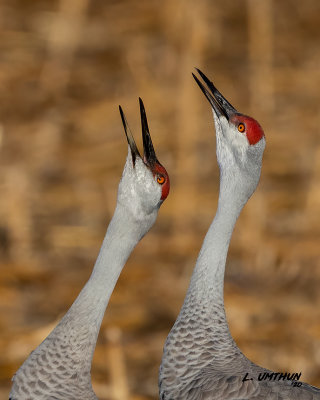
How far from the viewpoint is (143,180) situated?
498cm

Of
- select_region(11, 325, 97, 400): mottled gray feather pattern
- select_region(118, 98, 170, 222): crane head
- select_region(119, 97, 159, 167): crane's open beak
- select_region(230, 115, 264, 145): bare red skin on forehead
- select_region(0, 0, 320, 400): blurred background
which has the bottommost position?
select_region(11, 325, 97, 400): mottled gray feather pattern

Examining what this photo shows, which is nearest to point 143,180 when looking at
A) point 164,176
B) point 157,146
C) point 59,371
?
point 164,176

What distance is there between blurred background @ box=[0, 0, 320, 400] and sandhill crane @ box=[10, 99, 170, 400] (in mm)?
4099

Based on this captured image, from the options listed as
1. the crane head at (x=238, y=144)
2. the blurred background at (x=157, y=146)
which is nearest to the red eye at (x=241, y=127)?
the crane head at (x=238, y=144)

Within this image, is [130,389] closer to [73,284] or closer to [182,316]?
[73,284]

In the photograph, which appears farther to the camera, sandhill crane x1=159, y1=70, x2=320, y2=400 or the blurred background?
the blurred background

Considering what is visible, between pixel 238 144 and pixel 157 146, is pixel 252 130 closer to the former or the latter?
pixel 238 144

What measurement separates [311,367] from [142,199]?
3770 millimetres

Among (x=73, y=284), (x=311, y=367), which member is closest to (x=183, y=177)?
(x=73, y=284)

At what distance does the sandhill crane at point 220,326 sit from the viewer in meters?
4.86

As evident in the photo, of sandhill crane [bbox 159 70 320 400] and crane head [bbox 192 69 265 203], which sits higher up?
crane head [bbox 192 69 265 203]

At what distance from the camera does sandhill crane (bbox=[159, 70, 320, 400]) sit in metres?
4.86

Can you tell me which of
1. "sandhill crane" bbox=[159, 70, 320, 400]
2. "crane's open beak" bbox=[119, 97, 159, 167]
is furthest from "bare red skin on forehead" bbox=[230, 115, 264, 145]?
"crane's open beak" bbox=[119, 97, 159, 167]

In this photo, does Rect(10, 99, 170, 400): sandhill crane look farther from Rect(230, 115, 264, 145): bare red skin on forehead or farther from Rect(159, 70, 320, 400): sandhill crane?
Rect(230, 115, 264, 145): bare red skin on forehead
